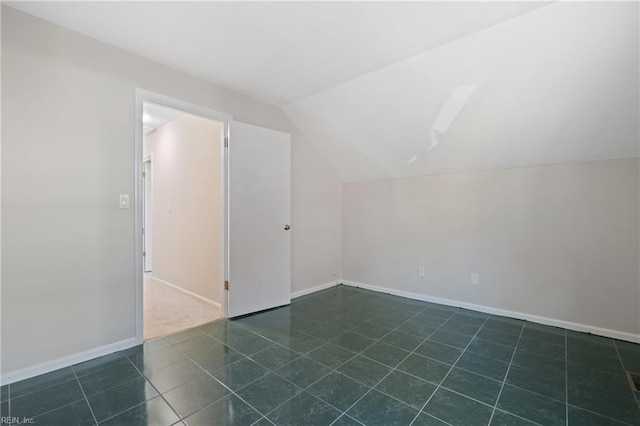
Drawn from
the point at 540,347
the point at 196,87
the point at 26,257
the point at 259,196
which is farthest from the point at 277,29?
the point at 540,347

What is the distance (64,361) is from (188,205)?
2075 mm

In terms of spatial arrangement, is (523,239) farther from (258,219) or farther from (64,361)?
(64,361)

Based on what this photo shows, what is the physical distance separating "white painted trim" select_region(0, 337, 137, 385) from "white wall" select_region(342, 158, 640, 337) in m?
2.91

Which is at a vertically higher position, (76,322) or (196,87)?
(196,87)

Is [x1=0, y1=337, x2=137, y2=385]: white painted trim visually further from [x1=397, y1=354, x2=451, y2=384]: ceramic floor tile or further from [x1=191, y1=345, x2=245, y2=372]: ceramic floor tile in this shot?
[x1=397, y1=354, x2=451, y2=384]: ceramic floor tile

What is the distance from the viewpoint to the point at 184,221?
3803 millimetres

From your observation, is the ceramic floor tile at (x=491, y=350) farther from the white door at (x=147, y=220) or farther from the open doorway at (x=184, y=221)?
the white door at (x=147, y=220)

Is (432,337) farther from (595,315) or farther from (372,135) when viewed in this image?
(372,135)

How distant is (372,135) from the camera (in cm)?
334

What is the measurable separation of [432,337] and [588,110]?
2.19 meters

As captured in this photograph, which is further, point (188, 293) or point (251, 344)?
point (188, 293)

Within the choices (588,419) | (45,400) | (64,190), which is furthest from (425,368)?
(64,190)

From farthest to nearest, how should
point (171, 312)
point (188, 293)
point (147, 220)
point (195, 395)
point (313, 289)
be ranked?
point (147, 220) < point (313, 289) < point (188, 293) < point (171, 312) < point (195, 395)

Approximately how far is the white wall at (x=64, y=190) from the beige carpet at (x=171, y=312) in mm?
412
